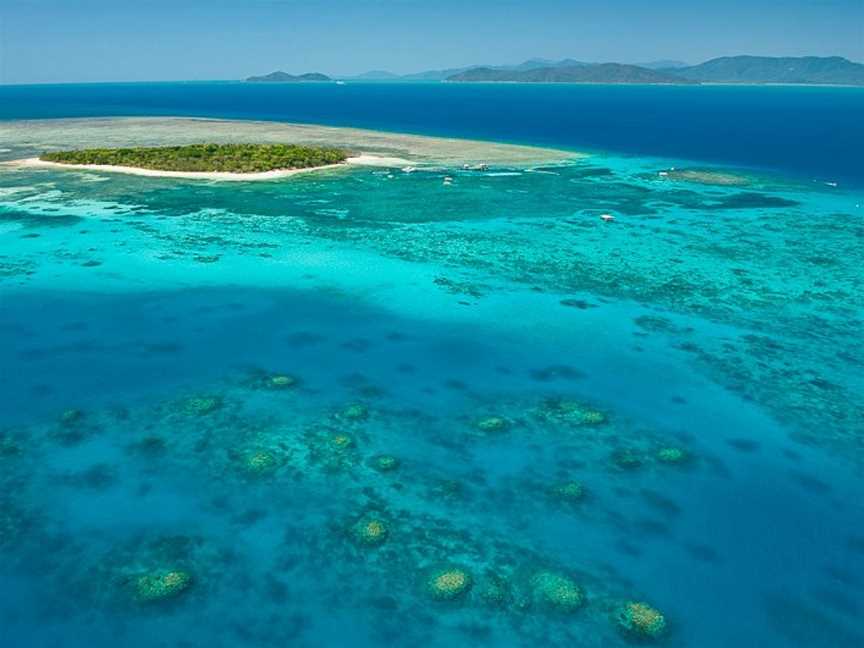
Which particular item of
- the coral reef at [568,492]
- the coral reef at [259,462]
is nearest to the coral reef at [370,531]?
the coral reef at [259,462]

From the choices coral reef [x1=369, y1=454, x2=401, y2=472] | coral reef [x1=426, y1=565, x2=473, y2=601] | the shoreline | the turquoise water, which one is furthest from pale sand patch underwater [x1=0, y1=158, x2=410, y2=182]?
coral reef [x1=426, y1=565, x2=473, y2=601]

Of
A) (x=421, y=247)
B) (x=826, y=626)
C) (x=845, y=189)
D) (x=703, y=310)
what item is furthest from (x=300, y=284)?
(x=845, y=189)

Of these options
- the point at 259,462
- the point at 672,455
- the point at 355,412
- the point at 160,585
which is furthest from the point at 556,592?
the point at 355,412

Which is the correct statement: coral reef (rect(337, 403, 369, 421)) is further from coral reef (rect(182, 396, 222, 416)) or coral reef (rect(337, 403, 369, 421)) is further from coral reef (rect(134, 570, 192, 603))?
coral reef (rect(134, 570, 192, 603))

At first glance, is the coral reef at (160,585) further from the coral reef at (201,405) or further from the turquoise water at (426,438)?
the coral reef at (201,405)

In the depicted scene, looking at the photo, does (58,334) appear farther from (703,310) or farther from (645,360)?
(703,310)
